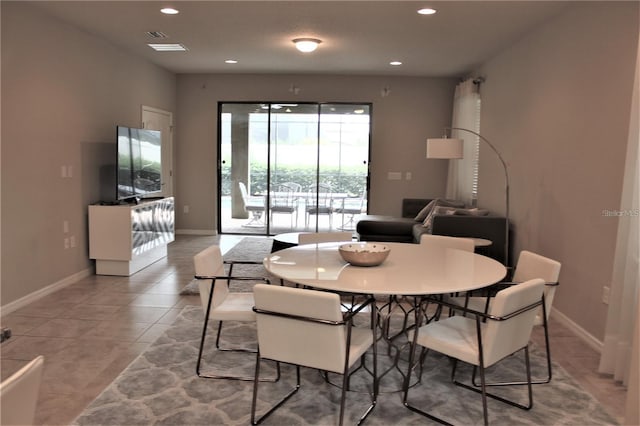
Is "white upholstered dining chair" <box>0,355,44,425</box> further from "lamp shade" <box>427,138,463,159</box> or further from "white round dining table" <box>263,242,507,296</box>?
"lamp shade" <box>427,138,463,159</box>

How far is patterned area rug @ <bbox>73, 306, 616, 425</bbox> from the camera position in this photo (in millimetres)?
2553

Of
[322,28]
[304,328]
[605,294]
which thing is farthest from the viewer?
[322,28]

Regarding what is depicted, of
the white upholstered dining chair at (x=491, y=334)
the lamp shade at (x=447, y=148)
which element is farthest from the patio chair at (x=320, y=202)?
the white upholstered dining chair at (x=491, y=334)

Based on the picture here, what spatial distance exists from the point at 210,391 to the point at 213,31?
3.90m

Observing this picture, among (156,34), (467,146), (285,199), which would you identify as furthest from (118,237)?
(467,146)

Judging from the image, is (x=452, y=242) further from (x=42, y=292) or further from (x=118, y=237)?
(x=42, y=292)

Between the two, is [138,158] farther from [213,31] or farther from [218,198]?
[218,198]

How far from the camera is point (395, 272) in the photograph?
2717 mm

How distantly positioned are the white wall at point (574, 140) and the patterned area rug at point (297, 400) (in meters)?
1.02

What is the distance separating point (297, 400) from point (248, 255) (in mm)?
3932

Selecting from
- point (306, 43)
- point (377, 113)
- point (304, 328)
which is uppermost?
point (306, 43)

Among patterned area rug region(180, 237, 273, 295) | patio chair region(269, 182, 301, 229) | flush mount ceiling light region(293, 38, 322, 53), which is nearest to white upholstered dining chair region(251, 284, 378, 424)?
patterned area rug region(180, 237, 273, 295)

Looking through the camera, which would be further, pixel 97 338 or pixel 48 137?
pixel 48 137

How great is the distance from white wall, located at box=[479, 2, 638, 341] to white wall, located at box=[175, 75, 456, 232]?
2.50m
